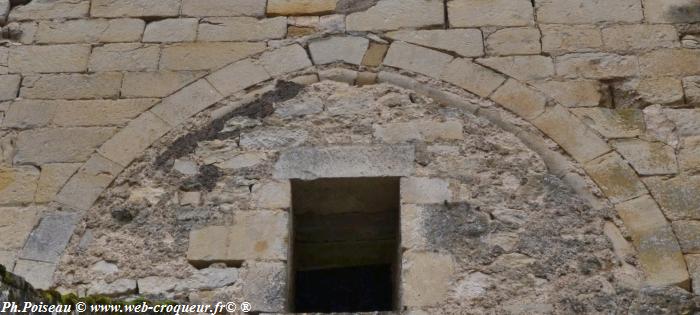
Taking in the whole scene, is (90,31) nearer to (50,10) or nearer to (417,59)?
(50,10)

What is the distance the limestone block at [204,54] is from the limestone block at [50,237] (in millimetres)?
991

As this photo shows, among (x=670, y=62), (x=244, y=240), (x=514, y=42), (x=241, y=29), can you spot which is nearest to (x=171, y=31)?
(x=241, y=29)

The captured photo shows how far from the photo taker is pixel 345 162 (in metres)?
4.93

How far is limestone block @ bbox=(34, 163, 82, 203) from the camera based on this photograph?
4957 millimetres

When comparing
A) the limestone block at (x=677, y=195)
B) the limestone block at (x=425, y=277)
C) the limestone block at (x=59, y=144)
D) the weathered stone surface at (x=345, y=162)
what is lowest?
the limestone block at (x=425, y=277)

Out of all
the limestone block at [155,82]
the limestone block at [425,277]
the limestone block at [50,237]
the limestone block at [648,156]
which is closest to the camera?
the limestone block at [425,277]

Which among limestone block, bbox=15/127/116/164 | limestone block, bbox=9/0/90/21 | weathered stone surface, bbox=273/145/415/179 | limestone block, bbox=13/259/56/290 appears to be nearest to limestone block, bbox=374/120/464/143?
weathered stone surface, bbox=273/145/415/179

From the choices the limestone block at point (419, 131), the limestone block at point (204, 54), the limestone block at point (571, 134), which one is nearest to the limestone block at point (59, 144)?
the limestone block at point (204, 54)

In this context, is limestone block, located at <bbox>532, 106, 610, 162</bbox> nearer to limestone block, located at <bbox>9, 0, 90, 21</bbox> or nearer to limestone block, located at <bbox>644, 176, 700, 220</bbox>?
limestone block, located at <bbox>644, 176, 700, 220</bbox>

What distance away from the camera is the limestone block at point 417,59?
5.30 metres

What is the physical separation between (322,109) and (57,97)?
1.35m

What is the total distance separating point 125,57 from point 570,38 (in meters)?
2.27

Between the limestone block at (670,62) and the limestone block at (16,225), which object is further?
the limestone block at (670,62)

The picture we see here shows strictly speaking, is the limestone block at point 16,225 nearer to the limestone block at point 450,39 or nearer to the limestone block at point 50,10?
the limestone block at point 50,10
